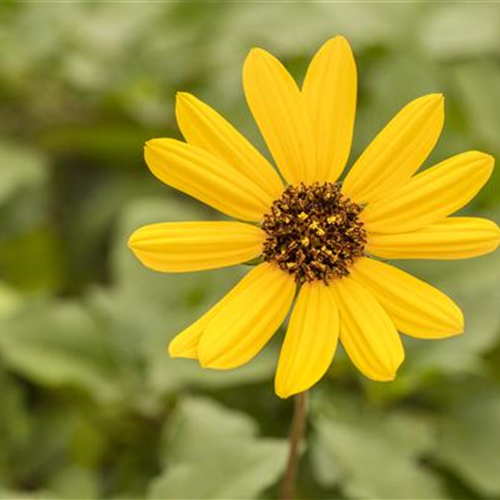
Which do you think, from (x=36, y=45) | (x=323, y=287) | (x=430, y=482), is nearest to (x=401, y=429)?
(x=430, y=482)

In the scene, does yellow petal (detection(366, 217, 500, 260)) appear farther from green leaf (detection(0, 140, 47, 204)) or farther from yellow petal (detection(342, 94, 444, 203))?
green leaf (detection(0, 140, 47, 204))

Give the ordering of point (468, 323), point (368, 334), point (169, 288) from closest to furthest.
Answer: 1. point (368, 334)
2. point (468, 323)
3. point (169, 288)

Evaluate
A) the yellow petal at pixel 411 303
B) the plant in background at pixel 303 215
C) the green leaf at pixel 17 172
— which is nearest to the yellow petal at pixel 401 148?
the plant in background at pixel 303 215

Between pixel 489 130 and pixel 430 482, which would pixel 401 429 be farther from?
pixel 489 130

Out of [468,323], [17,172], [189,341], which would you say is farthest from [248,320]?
[17,172]

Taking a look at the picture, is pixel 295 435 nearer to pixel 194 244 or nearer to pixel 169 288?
pixel 194 244

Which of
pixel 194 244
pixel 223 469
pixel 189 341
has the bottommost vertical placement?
pixel 223 469

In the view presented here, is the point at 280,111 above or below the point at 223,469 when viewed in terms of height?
above

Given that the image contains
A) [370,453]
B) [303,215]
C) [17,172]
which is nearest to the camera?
[303,215]
